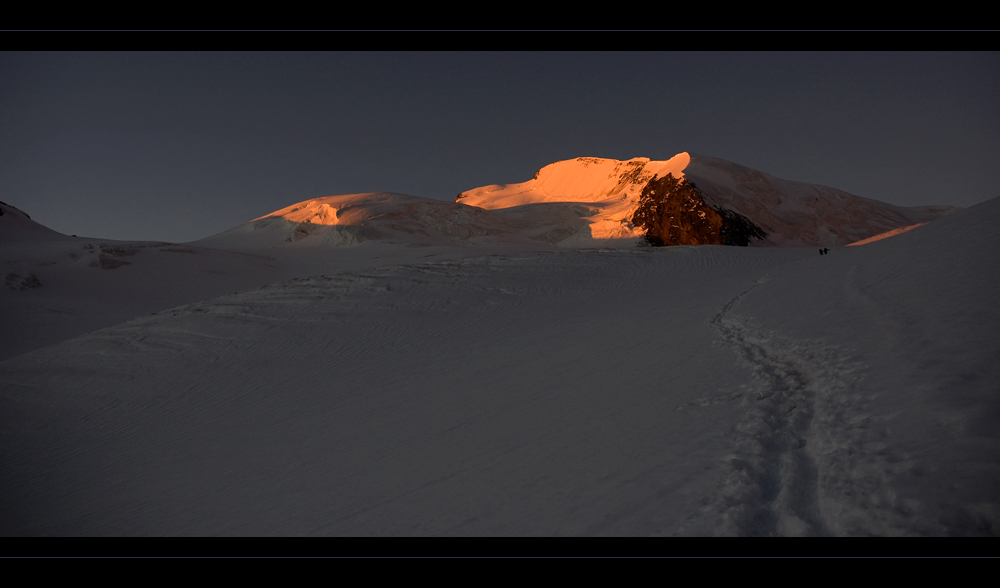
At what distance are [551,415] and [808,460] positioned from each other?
2.05 meters

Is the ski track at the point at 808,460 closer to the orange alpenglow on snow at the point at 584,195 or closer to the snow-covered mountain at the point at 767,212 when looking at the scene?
the snow-covered mountain at the point at 767,212

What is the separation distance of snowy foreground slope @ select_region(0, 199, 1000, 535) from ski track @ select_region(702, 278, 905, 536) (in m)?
0.01

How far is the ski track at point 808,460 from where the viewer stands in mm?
1971

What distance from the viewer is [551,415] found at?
4.23 meters

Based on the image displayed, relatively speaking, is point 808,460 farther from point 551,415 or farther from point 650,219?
point 650,219

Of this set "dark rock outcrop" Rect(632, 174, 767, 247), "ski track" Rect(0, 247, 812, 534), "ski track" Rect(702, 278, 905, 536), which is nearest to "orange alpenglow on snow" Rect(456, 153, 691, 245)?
"dark rock outcrop" Rect(632, 174, 767, 247)

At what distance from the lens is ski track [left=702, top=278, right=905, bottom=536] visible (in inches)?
77.6

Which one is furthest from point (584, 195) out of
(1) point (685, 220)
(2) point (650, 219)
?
(1) point (685, 220)

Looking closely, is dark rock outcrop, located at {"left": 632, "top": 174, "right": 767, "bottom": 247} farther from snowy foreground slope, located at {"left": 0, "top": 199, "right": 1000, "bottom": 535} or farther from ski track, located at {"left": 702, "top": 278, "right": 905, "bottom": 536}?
ski track, located at {"left": 702, "top": 278, "right": 905, "bottom": 536}

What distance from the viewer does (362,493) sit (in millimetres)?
3549

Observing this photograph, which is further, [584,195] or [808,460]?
[584,195]
